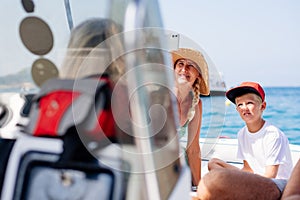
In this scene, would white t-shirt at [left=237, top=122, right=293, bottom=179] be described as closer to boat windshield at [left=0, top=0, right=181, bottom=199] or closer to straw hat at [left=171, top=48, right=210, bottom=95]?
straw hat at [left=171, top=48, right=210, bottom=95]

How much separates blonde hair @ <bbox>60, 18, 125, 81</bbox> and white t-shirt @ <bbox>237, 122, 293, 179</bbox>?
184 cm

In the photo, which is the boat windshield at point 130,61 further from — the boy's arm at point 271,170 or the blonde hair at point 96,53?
the boy's arm at point 271,170

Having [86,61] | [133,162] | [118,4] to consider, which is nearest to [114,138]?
[133,162]

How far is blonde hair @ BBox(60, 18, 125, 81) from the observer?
86cm

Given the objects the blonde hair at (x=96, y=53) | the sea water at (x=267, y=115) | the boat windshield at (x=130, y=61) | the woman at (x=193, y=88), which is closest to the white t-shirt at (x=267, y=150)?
the sea water at (x=267, y=115)

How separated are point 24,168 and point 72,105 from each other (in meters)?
0.21

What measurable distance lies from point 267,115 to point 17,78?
10.8 metres

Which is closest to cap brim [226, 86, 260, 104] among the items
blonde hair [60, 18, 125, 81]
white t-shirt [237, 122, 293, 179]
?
white t-shirt [237, 122, 293, 179]

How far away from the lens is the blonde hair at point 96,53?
2.82 ft

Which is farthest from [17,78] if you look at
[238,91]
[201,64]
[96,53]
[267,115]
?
[267,115]

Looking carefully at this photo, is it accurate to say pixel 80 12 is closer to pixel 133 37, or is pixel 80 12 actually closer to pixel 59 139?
pixel 133 37

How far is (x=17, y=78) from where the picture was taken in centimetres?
97

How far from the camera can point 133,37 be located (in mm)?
872

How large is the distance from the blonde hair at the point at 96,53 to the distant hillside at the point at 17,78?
12cm
